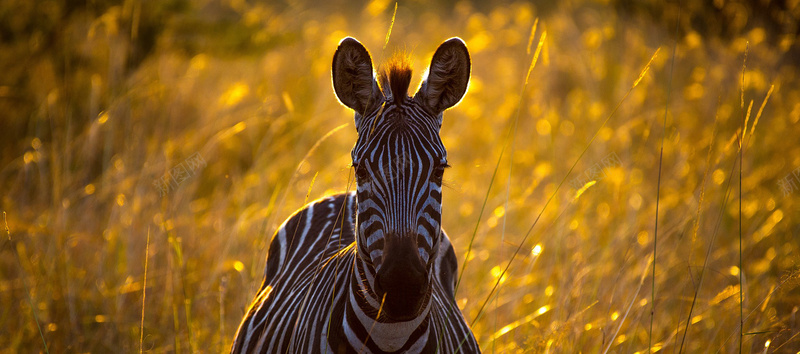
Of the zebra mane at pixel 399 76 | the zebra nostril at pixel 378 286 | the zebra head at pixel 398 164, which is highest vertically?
the zebra mane at pixel 399 76

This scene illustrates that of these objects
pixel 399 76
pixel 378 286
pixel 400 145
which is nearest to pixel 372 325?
pixel 378 286

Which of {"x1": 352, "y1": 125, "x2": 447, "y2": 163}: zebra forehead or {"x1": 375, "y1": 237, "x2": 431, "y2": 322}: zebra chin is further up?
{"x1": 352, "y1": 125, "x2": 447, "y2": 163}: zebra forehead

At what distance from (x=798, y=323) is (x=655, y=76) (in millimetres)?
5791

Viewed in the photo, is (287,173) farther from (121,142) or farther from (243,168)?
(121,142)

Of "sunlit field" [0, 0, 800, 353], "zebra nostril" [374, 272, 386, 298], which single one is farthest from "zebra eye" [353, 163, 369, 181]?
"sunlit field" [0, 0, 800, 353]

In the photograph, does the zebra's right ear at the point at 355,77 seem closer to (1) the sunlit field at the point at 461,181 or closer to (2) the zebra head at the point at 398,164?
→ (2) the zebra head at the point at 398,164

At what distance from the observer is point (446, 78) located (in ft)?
9.34

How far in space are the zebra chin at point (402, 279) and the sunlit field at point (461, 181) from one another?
90cm

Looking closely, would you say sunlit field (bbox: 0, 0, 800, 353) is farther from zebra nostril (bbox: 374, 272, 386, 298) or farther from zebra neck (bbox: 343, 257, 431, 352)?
zebra nostril (bbox: 374, 272, 386, 298)

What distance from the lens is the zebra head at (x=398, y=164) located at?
7.51 ft

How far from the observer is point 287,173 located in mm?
7410

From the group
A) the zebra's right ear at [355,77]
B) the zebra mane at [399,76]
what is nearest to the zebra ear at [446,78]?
the zebra mane at [399,76]

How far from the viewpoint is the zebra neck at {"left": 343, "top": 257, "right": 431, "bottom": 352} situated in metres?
2.58

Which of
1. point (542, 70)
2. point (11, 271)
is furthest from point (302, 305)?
point (542, 70)
